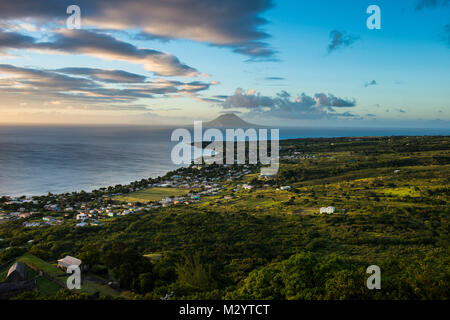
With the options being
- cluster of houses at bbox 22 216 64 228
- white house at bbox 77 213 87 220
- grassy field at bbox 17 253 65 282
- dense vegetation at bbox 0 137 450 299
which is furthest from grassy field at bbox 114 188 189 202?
grassy field at bbox 17 253 65 282

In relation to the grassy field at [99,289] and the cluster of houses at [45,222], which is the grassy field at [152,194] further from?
the grassy field at [99,289]

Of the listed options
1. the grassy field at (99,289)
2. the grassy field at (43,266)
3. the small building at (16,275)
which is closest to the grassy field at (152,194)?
the grassy field at (43,266)

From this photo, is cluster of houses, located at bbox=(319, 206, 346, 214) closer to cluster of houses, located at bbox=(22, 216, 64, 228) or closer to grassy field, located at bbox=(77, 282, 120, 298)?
grassy field, located at bbox=(77, 282, 120, 298)

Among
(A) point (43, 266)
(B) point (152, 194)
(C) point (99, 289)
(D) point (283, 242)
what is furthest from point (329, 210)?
(B) point (152, 194)

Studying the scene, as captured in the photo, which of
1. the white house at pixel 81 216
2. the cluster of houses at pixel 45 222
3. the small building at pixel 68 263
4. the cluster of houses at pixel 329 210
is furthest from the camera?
the white house at pixel 81 216

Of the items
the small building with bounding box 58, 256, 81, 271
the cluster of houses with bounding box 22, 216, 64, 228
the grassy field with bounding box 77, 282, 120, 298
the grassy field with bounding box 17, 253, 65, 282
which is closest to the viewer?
the grassy field with bounding box 77, 282, 120, 298

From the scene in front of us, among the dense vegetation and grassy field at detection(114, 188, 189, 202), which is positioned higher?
the dense vegetation
